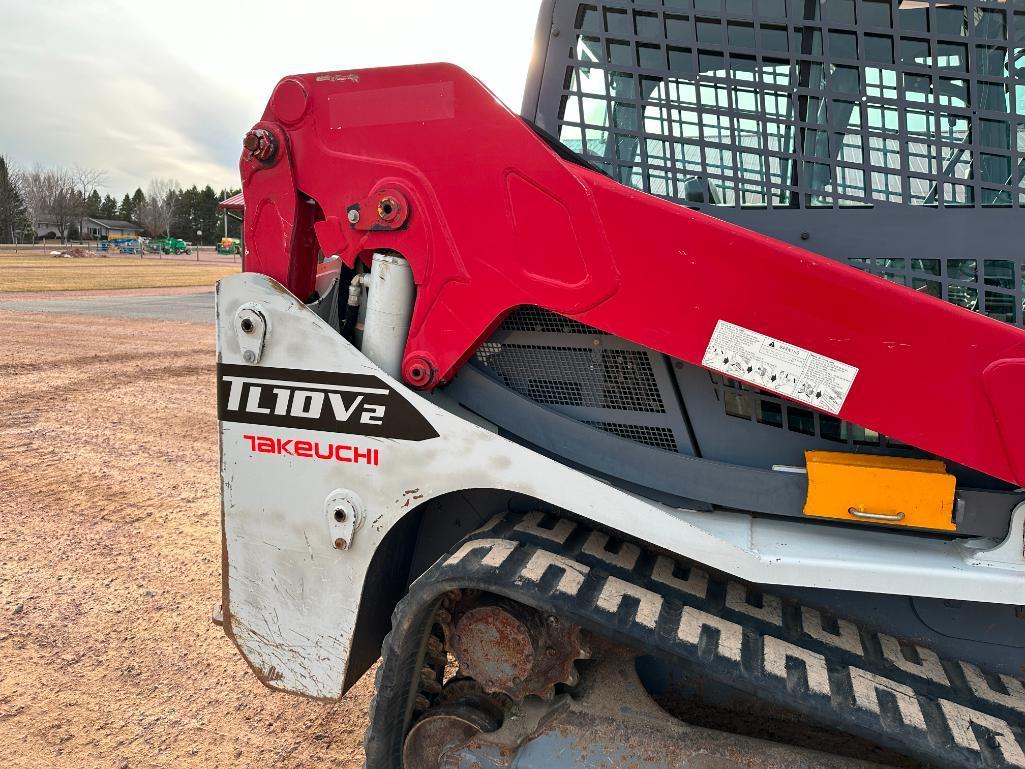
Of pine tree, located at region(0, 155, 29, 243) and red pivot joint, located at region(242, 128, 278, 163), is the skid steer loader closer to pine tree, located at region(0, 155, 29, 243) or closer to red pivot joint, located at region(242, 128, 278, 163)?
red pivot joint, located at region(242, 128, 278, 163)

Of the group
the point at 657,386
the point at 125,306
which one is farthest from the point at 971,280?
the point at 125,306

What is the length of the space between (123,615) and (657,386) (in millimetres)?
2905

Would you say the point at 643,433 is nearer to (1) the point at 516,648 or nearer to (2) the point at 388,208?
(1) the point at 516,648

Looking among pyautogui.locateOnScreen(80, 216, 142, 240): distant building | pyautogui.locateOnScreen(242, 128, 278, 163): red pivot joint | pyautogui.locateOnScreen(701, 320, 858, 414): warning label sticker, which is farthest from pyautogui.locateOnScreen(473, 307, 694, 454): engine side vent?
pyautogui.locateOnScreen(80, 216, 142, 240): distant building

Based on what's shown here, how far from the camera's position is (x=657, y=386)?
1.90 meters

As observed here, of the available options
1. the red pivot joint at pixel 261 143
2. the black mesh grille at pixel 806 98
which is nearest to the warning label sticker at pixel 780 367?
the black mesh grille at pixel 806 98

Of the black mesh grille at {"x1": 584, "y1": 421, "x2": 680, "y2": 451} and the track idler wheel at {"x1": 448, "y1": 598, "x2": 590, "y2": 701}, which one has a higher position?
the black mesh grille at {"x1": 584, "y1": 421, "x2": 680, "y2": 451}

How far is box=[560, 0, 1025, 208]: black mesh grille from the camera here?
5.74ft

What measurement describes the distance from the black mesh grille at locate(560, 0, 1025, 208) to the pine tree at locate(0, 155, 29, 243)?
6992 centimetres

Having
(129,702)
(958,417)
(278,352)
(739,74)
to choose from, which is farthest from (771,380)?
(129,702)

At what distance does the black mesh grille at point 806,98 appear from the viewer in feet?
5.74

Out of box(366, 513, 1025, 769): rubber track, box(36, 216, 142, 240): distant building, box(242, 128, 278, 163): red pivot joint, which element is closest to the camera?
box(366, 513, 1025, 769): rubber track

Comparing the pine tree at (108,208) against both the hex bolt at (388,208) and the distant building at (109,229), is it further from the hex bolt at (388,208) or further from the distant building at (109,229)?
the hex bolt at (388,208)

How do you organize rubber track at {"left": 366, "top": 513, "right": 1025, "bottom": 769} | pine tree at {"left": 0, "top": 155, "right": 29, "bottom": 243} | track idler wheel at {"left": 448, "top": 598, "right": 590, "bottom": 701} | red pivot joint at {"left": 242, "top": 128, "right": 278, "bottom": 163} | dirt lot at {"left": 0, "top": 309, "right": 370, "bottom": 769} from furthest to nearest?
pine tree at {"left": 0, "top": 155, "right": 29, "bottom": 243} → dirt lot at {"left": 0, "top": 309, "right": 370, "bottom": 769} → red pivot joint at {"left": 242, "top": 128, "right": 278, "bottom": 163} → track idler wheel at {"left": 448, "top": 598, "right": 590, "bottom": 701} → rubber track at {"left": 366, "top": 513, "right": 1025, "bottom": 769}
